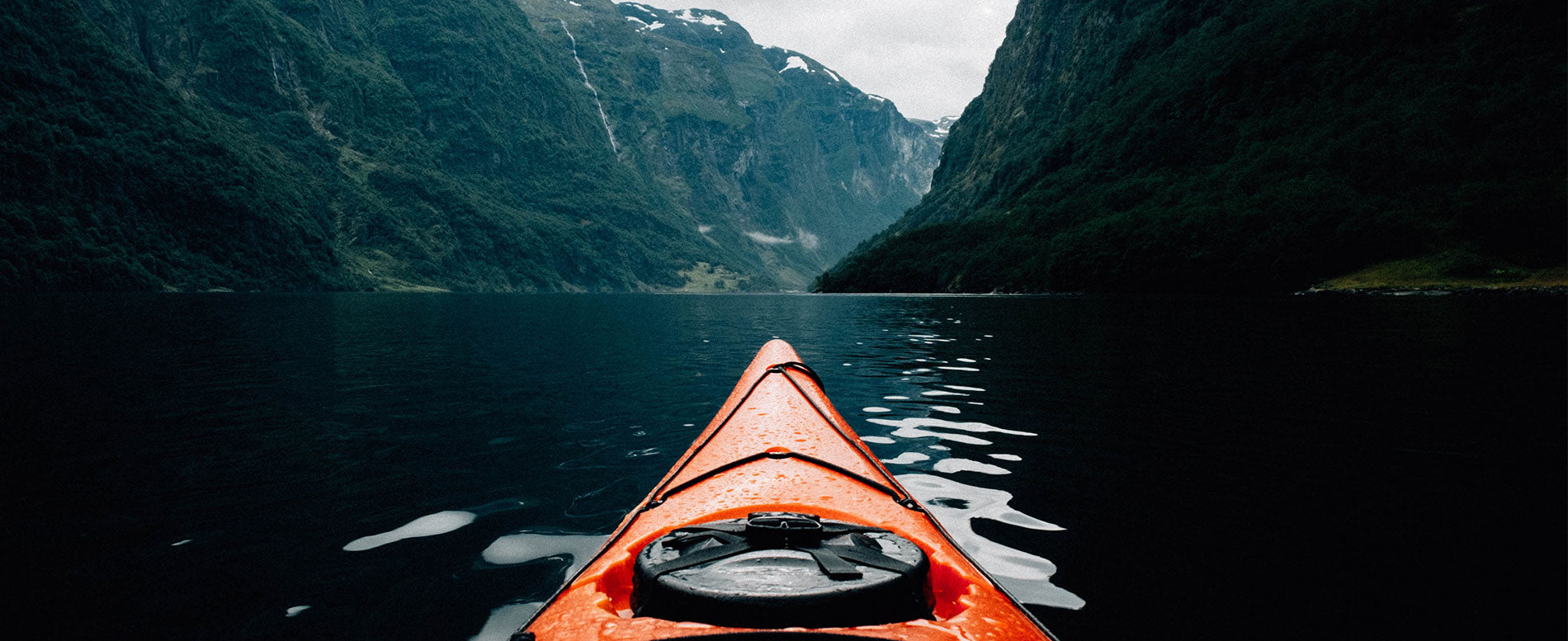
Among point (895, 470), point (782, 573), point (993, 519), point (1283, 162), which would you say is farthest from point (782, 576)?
point (1283, 162)

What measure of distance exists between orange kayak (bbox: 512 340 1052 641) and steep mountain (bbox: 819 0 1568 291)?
3705 inches

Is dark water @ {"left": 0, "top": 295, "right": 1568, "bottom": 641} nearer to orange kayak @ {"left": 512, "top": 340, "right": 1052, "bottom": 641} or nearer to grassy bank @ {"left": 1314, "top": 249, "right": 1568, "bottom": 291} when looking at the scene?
orange kayak @ {"left": 512, "top": 340, "right": 1052, "bottom": 641}

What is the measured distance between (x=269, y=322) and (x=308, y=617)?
3804cm

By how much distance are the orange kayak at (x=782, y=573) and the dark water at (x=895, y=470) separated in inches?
67.4

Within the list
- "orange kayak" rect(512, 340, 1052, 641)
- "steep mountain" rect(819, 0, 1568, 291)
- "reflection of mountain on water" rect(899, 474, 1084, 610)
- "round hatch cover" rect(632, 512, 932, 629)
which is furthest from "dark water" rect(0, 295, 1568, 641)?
"steep mountain" rect(819, 0, 1568, 291)

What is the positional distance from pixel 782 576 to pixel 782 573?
1.2 inches

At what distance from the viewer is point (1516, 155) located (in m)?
78.6

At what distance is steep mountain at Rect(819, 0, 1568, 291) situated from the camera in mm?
77062

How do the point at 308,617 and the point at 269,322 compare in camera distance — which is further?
the point at 269,322

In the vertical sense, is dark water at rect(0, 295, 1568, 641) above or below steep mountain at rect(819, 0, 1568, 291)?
below

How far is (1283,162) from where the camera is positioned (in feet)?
354

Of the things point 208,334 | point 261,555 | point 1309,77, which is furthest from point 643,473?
point 1309,77

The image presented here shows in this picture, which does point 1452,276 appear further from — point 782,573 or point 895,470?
point 782,573

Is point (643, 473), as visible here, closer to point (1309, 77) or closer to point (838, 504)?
point (838, 504)
